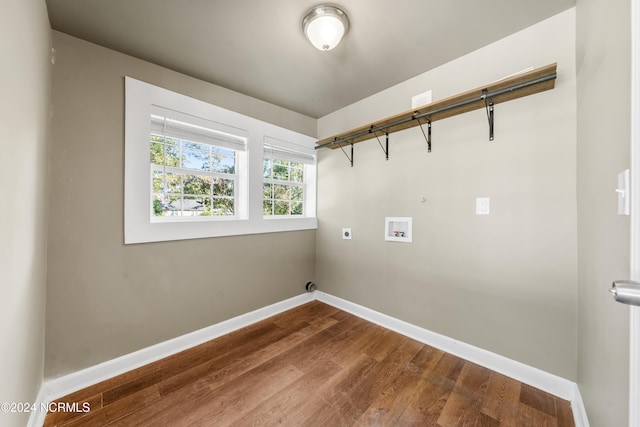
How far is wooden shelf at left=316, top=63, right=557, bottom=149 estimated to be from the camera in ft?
4.73

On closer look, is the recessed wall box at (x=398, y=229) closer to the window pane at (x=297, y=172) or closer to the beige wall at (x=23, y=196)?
the window pane at (x=297, y=172)

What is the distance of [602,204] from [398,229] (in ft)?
4.51

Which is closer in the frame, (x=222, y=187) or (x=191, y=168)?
(x=191, y=168)

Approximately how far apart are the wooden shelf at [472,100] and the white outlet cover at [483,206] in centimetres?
68

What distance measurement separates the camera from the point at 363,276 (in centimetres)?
261

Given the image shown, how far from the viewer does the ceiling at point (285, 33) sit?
1.42 metres

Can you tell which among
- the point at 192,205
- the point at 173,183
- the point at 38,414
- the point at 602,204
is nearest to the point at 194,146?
the point at 173,183

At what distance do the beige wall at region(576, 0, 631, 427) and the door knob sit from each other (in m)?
0.45

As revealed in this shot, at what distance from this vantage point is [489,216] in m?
1.76

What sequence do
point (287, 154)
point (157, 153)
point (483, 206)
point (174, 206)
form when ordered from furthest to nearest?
point (287, 154)
point (174, 206)
point (157, 153)
point (483, 206)

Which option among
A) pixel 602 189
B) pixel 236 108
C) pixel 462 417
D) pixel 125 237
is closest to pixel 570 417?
pixel 462 417

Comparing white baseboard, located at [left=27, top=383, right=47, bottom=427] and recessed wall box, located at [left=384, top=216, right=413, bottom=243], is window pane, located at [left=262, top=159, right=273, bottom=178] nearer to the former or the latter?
recessed wall box, located at [left=384, top=216, right=413, bottom=243]

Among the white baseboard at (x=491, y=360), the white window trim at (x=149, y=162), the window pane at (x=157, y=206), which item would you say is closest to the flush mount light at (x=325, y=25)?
the white window trim at (x=149, y=162)

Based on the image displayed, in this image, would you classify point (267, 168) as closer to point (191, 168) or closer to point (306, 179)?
point (306, 179)
